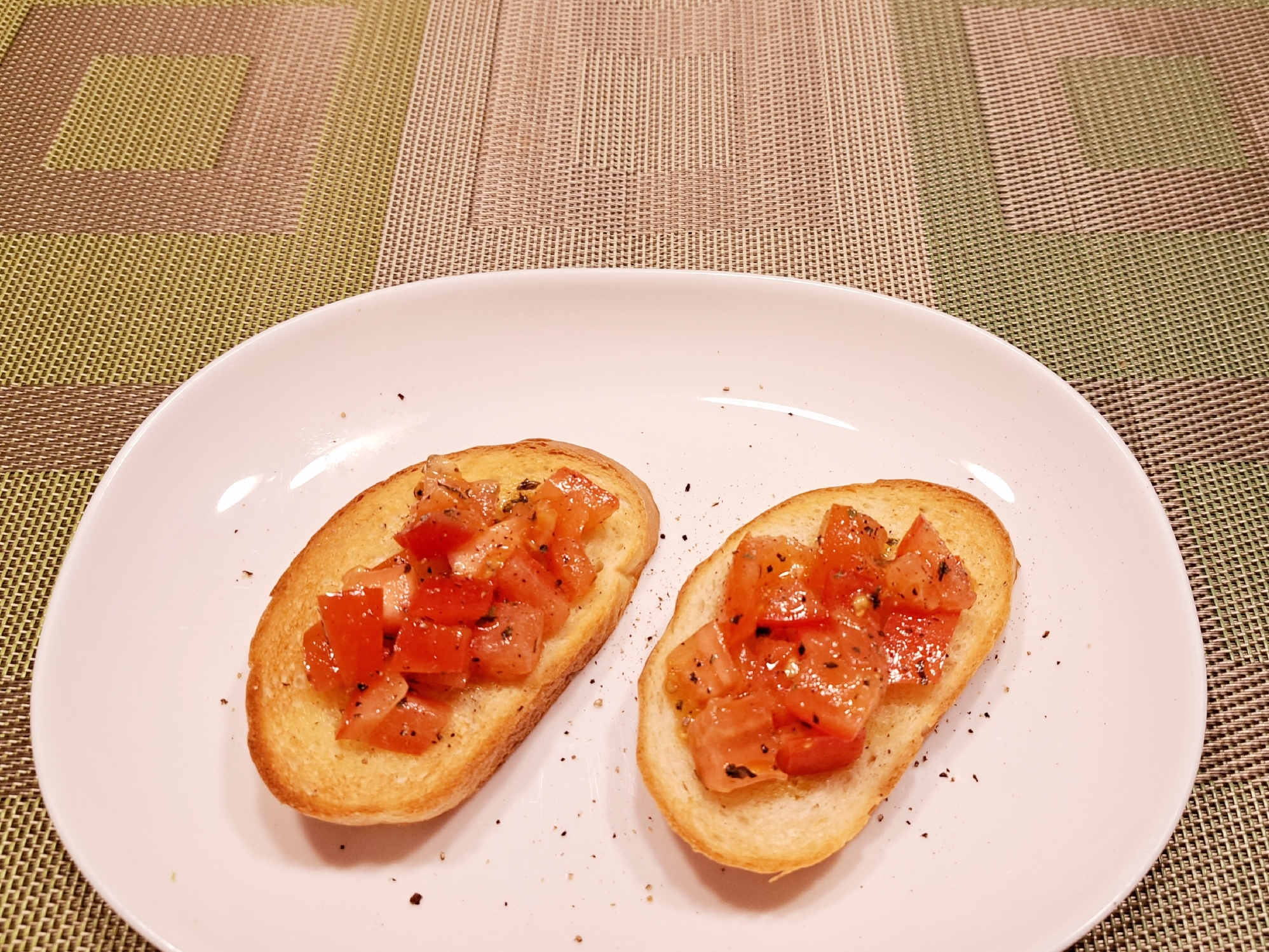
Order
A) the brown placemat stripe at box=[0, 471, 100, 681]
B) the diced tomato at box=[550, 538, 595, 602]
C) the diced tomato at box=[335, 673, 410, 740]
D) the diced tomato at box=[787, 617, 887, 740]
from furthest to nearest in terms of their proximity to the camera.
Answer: the brown placemat stripe at box=[0, 471, 100, 681] < the diced tomato at box=[550, 538, 595, 602] < the diced tomato at box=[335, 673, 410, 740] < the diced tomato at box=[787, 617, 887, 740]

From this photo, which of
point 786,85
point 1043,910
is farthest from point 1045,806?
point 786,85

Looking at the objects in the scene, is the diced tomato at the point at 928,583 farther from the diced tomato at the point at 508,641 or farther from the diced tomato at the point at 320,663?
the diced tomato at the point at 320,663

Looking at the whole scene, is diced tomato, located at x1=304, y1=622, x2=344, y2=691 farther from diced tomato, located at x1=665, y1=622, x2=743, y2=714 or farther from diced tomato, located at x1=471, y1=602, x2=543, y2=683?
diced tomato, located at x1=665, y1=622, x2=743, y2=714

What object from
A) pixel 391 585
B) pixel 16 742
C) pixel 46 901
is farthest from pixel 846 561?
pixel 16 742

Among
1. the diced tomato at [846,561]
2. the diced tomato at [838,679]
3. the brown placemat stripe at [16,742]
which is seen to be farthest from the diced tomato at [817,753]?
the brown placemat stripe at [16,742]

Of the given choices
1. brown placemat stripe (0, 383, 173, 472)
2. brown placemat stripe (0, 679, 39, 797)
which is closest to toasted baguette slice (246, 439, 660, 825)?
brown placemat stripe (0, 679, 39, 797)

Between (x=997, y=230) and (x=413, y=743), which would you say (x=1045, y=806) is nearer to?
(x=413, y=743)
